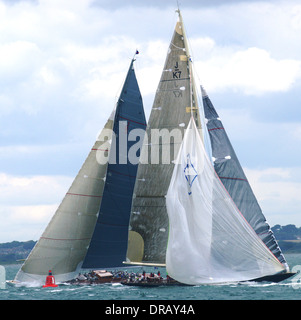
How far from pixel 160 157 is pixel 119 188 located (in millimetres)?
5437

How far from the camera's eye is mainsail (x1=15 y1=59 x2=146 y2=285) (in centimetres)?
4438

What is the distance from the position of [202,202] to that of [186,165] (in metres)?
2.14

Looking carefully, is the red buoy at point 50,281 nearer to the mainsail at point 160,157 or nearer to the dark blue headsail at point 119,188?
the dark blue headsail at point 119,188

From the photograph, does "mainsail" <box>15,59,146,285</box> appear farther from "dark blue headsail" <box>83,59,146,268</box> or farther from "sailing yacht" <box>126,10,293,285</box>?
"sailing yacht" <box>126,10,293,285</box>

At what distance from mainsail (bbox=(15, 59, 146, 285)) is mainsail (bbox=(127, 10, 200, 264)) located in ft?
13.8

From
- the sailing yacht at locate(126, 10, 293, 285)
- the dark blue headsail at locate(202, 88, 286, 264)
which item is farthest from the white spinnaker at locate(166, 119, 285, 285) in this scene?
the dark blue headsail at locate(202, 88, 286, 264)

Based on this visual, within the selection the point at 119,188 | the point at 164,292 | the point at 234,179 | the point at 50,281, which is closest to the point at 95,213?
the point at 119,188

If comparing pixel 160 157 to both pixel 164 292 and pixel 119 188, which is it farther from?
pixel 164 292

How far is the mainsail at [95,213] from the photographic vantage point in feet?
146

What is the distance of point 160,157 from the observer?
41156 mm

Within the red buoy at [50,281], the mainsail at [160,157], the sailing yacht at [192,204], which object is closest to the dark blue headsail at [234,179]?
the sailing yacht at [192,204]
